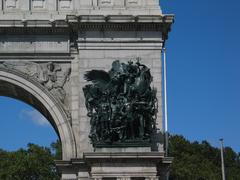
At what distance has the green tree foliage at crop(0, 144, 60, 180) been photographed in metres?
50.8

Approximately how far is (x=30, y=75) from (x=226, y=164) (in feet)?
123

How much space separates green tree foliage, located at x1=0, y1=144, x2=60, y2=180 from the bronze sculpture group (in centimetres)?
2919

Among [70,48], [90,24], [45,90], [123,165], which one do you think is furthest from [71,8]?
[123,165]

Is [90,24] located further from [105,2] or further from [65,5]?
[65,5]

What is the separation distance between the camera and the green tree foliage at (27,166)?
50.8m

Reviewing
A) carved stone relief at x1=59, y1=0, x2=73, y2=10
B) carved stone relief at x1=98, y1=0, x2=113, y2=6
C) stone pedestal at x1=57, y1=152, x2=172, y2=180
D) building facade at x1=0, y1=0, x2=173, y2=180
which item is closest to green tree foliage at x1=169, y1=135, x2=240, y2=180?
building facade at x1=0, y1=0, x2=173, y2=180

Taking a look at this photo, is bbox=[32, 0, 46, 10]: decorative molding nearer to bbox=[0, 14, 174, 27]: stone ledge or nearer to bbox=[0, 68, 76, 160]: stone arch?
bbox=[0, 14, 174, 27]: stone ledge

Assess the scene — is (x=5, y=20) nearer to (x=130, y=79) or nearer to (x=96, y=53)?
(x=96, y=53)

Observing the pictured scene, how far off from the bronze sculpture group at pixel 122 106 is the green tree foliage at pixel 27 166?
29.2 meters

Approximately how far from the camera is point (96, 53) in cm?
2358

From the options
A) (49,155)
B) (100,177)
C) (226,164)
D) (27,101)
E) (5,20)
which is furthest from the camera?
(226,164)

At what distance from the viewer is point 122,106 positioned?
22.3m

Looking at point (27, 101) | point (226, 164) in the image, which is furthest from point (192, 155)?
point (27, 101)

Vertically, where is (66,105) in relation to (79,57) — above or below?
below
